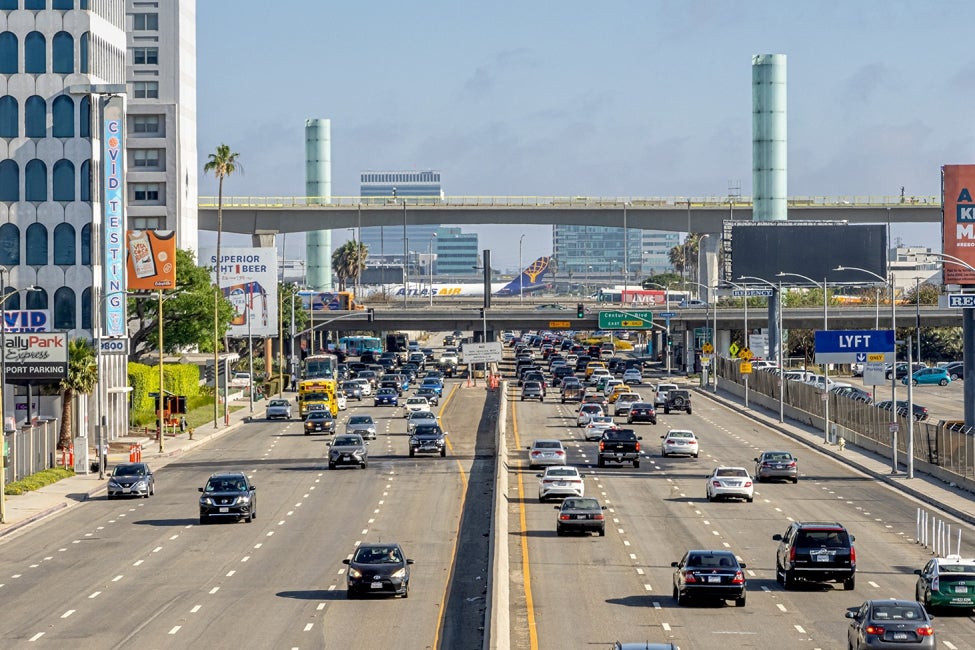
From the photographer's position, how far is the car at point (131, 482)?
62.7m

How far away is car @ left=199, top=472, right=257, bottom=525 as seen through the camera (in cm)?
5359

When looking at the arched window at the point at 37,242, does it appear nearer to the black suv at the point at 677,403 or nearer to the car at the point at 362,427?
the car at the point at 362,427

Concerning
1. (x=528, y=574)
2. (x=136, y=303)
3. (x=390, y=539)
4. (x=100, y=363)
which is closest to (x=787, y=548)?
(x=528, y=574)

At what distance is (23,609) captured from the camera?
121 feet

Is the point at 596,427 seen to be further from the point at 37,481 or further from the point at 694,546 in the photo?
the point at 694,546

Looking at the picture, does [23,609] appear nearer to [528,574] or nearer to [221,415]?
[528,574]

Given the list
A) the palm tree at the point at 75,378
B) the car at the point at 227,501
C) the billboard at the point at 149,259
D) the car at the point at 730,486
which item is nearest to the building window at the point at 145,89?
the billboard at the point at 149,259

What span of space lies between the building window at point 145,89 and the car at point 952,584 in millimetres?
135437

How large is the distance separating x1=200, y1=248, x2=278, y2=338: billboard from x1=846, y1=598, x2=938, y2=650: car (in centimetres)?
11298

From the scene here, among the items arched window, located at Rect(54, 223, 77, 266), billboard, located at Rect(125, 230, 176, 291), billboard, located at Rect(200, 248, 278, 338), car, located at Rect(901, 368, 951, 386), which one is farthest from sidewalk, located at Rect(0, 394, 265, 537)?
car, located at Rect(901, 368, 951, 386)

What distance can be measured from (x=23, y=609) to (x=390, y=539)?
13.9 m

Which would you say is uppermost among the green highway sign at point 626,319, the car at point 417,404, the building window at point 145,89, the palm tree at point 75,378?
the building window at point 145,89

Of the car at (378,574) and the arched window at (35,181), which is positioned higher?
the arched window at (35,181)

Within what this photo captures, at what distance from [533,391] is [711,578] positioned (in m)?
83.8
